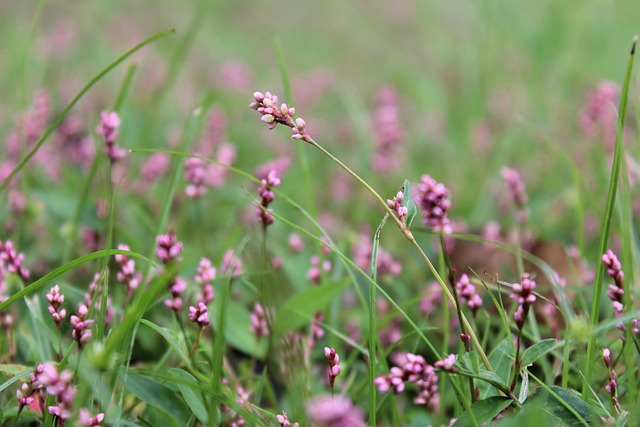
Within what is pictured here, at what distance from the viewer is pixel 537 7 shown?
355 centimetres

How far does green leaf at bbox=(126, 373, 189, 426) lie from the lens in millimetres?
1097

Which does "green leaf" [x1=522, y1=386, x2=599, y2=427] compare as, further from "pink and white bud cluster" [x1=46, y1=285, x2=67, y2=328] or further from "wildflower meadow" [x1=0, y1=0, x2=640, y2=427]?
"pink and white bud cluster" [x1=46, y1=285, x2=67, y2=328]

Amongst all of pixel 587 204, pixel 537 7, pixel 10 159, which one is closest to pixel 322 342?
pixel 587 204

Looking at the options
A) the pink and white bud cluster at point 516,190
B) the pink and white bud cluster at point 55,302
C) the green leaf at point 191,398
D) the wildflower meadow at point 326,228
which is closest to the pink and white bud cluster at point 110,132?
the wildflower meadow at point 326,228

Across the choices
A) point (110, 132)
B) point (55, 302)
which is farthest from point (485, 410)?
point (110, 132)

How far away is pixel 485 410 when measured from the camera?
38.2 inches

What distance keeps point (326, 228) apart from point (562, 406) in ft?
4.33

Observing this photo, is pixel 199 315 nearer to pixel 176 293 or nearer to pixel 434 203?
pixel 176 293

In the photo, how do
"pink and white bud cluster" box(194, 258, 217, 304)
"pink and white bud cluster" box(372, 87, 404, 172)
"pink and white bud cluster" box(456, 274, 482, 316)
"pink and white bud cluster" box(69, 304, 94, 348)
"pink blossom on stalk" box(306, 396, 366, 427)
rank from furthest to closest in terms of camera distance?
"pink and white bud cluster" box(372, 87, 404, 172) → "pink and white bud cluster" box(194, 258, 217, 304) → "pink and white bud cluster" box(456, 274, 482, 316) → "pink and white bud cluster" box(69, 304, 94, 348) → "pink blossom on stalk" box(306, 396, 366, 427)

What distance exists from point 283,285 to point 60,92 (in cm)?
199

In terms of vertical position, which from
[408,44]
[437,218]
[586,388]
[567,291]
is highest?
[437,218]

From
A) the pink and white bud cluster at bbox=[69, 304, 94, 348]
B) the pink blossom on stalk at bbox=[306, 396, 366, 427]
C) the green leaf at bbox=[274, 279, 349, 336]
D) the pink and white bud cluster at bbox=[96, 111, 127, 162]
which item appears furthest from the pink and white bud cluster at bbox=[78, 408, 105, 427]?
the pink and white bud cluster at bbox=[96, 111, 127, 162]

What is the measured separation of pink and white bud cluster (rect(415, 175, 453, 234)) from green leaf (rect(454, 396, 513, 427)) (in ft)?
0.80

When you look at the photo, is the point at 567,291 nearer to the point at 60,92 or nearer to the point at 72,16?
the point at 60,92
